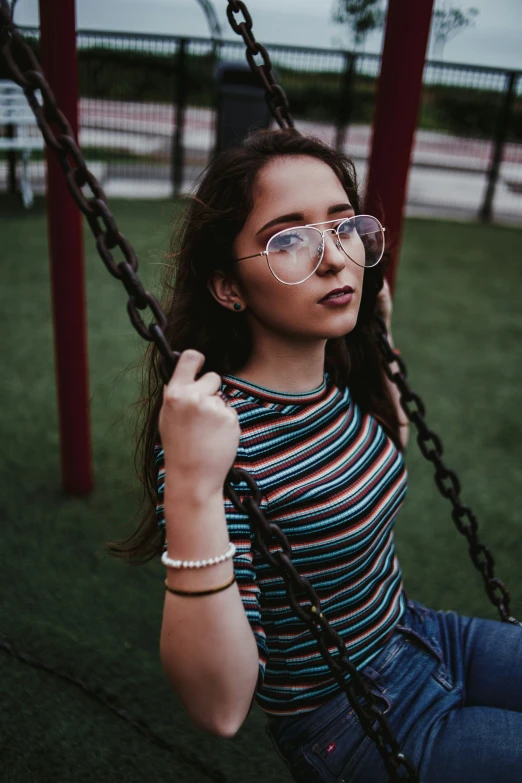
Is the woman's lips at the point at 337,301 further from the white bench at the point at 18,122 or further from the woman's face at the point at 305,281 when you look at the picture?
the white bench at the point at 18,122

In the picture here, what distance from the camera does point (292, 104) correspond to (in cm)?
818

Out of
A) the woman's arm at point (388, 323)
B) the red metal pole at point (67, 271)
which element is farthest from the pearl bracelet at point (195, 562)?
the red metal pole at point (67, 271)

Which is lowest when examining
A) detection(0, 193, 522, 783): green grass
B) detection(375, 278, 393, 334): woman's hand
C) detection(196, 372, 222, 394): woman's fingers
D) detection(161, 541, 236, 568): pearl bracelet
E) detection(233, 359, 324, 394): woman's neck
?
detection(0, 193, 522, 783): green grass

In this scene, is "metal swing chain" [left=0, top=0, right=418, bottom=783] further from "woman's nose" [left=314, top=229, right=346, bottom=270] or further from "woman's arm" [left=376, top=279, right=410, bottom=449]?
"woman's arm" [left=376, top=279, right=410, bottom=449]

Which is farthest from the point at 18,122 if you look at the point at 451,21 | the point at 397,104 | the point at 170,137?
the point at 397,104

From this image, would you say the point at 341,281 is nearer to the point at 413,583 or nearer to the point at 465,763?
the point at 465,763

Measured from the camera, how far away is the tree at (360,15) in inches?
234

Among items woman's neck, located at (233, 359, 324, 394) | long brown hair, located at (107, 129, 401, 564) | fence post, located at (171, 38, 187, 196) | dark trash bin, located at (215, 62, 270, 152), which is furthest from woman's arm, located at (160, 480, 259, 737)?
fence post, located at (171, 38, 187, 196)

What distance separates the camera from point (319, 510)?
1122mm

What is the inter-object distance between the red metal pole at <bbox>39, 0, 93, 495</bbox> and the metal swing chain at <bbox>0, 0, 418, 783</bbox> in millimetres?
1121

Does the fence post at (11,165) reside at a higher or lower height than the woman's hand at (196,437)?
lower

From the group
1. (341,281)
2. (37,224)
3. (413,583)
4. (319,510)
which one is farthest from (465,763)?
(37,224)

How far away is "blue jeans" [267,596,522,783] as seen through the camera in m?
1.07

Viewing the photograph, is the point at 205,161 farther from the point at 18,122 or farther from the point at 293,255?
the point at 293,255
